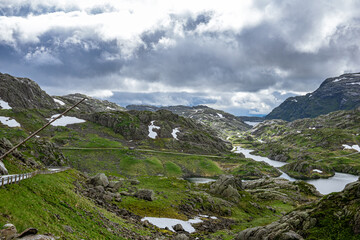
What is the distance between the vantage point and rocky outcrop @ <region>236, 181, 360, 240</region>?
2653 cm

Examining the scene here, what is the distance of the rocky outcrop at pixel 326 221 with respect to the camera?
2653cm

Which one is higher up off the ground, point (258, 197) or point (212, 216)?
point (212, 216)

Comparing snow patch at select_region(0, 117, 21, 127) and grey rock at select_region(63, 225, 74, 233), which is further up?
snow patch at select_region(0, 117, 21, 127)

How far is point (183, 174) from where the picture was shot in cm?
17038

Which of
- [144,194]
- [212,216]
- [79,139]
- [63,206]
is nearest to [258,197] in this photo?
[212,216]

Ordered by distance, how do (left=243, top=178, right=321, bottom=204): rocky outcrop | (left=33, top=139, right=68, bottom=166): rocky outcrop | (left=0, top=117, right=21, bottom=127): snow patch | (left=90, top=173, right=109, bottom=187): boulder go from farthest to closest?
(left=0, top=117, right=21, bottom=127): snow patch, (left=243, top=178, right=321, bottom=204): rocky outcrop, (left=33, top=139, right=68, bottom=166): rocky outcrop, (left=90, top=173, right=109, bottom=187): boulder

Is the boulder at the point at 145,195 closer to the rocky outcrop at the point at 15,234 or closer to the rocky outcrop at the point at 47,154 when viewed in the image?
the rocky outcrop at the point at 15,234

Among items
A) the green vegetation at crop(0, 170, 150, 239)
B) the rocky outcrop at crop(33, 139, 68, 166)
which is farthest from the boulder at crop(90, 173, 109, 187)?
the rocky outcrop at crop(33, 139, 68, 166)

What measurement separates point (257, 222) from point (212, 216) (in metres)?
13.7

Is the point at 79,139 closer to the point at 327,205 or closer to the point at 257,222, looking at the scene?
the point at 257,222

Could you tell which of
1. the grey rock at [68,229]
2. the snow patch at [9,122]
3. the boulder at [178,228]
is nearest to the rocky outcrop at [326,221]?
the boulder at [178,228]

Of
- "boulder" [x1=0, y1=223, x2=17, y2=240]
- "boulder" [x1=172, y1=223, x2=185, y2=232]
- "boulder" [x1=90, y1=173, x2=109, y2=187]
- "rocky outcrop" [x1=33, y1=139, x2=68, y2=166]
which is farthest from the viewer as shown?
"rocky outcrop" [x1=33, y1=139, x2=68, y2=166]

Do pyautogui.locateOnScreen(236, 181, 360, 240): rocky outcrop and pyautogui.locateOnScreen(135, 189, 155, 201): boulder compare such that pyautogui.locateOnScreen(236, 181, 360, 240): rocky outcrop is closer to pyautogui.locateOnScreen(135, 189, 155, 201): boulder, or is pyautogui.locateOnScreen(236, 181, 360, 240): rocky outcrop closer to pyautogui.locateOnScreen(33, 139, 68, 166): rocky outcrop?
pyautogui.locateOnScreen(135, 189, 155, 201): boulder

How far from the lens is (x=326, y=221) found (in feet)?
96.9
